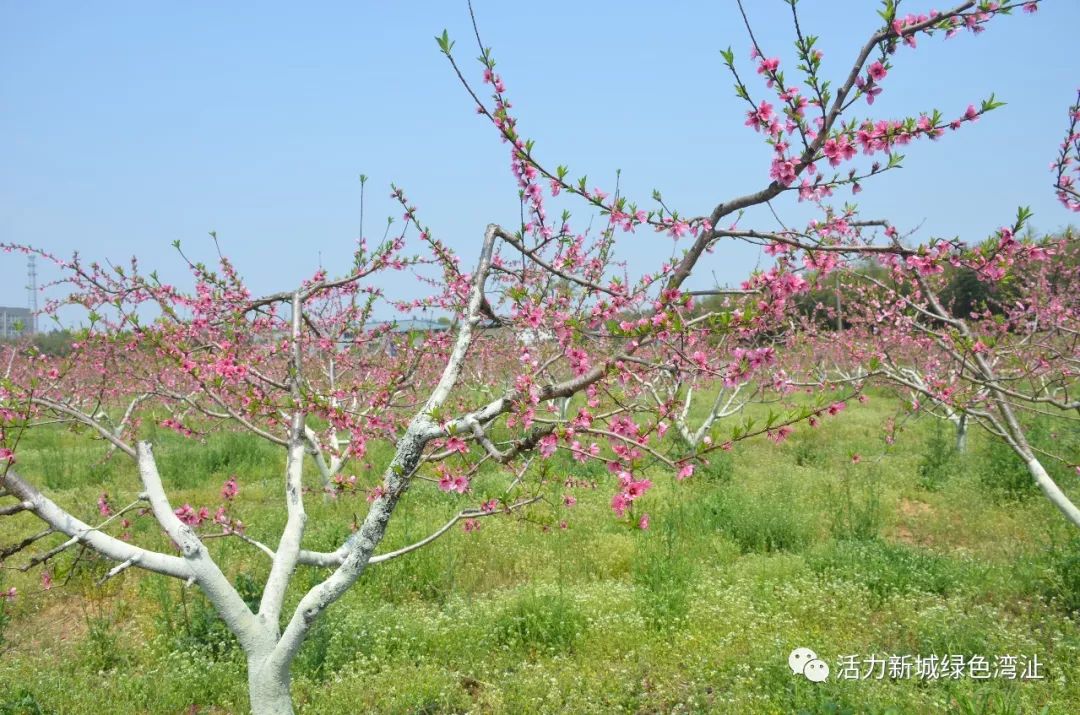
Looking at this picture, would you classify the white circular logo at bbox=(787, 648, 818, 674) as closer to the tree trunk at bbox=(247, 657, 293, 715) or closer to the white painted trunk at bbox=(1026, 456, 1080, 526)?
the white painted trunk at bbox=(1026, 456, 1080, 526)

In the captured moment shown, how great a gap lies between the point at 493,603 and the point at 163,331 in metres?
3.13

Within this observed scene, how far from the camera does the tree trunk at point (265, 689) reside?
3.09m

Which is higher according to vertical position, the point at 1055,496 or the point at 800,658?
the point at 1055,496

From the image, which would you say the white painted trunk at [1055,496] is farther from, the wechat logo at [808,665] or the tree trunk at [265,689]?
the tree trunk at [265,689]

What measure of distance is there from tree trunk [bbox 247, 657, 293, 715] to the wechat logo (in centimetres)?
A: 278

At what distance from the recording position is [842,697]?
142 inches

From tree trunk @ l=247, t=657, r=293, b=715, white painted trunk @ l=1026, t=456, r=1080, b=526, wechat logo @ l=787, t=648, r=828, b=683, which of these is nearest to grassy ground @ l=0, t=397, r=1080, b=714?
wechat logo @ l=787, t=648, r=828, b=683

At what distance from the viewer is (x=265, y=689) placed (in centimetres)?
310

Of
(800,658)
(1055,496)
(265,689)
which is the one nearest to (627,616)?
(800,658)

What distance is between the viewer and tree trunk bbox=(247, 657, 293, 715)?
3086 millimetres

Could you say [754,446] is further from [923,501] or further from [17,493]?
[17,493]

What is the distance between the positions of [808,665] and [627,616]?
1.34m

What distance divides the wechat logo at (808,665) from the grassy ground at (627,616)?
2.5 inches

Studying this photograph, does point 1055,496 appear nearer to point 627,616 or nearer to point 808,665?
point 808,665
